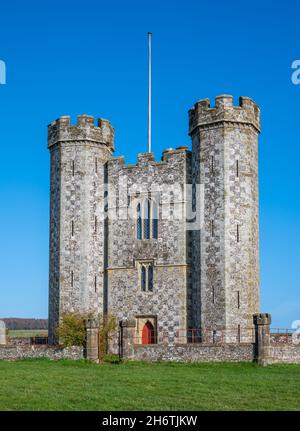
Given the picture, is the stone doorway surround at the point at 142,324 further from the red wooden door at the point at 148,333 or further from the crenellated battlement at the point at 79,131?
the crenellated battlement at the point at 79,131

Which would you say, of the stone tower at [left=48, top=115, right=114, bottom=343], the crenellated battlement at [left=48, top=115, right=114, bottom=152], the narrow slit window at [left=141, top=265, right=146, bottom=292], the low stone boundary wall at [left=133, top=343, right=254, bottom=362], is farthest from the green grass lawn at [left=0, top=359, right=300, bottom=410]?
the crenellated battlement at [left=48, top=115, right=114, bottom=152]

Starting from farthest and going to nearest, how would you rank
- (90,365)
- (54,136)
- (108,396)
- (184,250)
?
(54,136), (184,250), (90,365), (108,396)

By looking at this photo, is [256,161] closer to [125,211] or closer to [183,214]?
[183,214]

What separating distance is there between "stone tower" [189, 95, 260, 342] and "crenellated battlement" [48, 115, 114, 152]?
635 centimetres

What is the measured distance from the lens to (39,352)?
35.4m

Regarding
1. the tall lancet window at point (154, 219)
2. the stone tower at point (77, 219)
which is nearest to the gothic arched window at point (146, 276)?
the tall lancet window at point (154, 219)

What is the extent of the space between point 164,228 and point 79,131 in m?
7.84

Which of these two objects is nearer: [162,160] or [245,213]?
[245,213]

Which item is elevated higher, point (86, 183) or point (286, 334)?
point (86, 183)

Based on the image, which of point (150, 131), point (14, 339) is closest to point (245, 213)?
point (150, 131)

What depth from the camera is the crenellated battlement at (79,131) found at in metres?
41.4

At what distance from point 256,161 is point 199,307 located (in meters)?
8.86

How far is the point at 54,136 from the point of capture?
1660 inches

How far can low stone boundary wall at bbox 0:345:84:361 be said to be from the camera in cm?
3416
